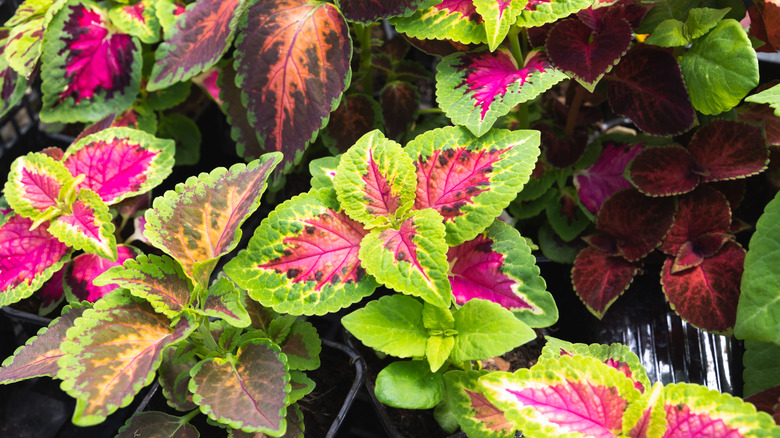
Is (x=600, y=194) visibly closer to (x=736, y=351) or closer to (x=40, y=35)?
(x=736, y=351)

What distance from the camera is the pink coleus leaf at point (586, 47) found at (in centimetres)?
92

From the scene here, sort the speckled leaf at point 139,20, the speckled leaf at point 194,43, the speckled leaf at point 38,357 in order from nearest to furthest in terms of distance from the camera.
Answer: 1. the speckled leaf at point 38,357
2. the speckled leaf at point 194,43
3. the speckled leaf at point 139,20

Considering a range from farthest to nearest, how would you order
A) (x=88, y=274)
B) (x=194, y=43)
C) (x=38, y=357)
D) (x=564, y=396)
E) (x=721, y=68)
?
(x=194, y=43), (x=88, y=274), (x=721, y=68), (x=38, y=357), (x=564, y=396)

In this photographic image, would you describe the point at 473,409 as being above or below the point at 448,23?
below

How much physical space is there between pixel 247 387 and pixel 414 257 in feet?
0.77

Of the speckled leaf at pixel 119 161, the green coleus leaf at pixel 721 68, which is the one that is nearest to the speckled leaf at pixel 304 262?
the speckled leaf at pixel 119 161

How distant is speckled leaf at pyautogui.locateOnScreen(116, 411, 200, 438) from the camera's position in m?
0.81

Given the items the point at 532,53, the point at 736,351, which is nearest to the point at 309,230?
the point at 532,53

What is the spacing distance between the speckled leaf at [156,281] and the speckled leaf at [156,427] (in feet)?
0.57

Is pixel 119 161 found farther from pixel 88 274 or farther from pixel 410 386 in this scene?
pixel 410 386

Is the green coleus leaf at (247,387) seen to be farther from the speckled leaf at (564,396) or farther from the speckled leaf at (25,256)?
the speckled leaf at (25,256)

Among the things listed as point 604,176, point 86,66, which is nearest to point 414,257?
point 604,176

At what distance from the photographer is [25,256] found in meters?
0.95

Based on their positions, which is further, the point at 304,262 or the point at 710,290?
the point at 710,290
